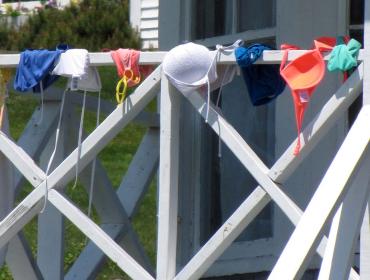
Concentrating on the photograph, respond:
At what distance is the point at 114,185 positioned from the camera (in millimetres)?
10539

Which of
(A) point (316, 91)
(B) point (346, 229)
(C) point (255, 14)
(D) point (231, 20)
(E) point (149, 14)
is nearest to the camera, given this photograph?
(B) point (346, 229)

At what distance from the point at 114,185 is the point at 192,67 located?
5912mm

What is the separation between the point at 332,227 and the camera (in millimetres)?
4344

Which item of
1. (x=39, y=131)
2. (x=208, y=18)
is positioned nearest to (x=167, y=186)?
(x=39, y=131)

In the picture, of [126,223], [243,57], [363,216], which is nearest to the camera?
[363,216]

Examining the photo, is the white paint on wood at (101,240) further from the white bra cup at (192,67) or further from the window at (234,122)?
the window at (234,122)

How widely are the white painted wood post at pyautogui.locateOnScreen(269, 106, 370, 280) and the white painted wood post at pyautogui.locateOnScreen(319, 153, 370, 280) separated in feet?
0.41

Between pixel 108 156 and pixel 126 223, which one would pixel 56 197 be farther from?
pixel 108 156

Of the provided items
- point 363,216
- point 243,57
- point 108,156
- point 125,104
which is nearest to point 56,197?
point 125,104

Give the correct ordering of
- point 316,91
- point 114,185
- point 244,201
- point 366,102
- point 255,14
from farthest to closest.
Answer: point 114,185
point 255,14
point 316,91
point 244,201
point 366,102

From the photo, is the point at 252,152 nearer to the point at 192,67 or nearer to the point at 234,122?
the point at 192,67

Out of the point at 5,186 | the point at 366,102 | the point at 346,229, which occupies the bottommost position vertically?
the point at 5,186

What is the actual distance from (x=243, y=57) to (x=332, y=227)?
0.77m

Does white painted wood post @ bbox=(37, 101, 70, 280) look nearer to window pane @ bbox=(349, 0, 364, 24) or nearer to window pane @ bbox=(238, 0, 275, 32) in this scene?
window pane @ bbox=(238, 0, 275, 32)
